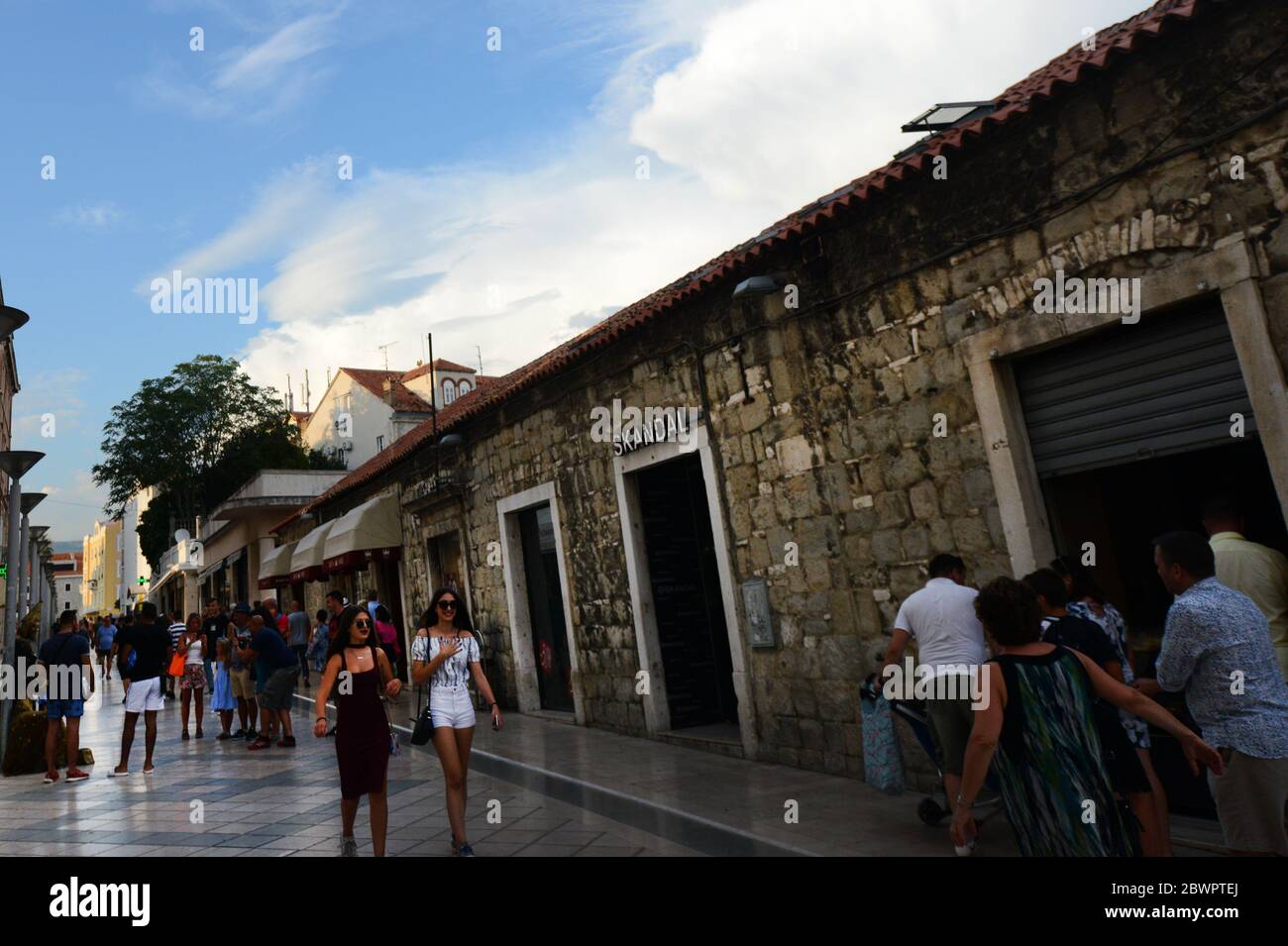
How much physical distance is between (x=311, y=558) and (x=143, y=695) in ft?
28.6

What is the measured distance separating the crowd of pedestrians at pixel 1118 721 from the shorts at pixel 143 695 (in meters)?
8.84

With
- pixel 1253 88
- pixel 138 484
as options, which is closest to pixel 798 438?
pixel 1253 88

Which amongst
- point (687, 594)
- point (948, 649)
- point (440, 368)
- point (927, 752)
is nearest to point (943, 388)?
point (948, 649)

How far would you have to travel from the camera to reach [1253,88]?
4.46m

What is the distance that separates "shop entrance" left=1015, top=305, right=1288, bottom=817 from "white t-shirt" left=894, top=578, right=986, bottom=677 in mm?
1046

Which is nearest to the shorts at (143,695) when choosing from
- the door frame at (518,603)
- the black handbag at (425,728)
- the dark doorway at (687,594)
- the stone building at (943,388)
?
the door frame at (518,603)

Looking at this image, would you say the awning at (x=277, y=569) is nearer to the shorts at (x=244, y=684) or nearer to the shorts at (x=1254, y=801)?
the shorts at (x=244, y=684)

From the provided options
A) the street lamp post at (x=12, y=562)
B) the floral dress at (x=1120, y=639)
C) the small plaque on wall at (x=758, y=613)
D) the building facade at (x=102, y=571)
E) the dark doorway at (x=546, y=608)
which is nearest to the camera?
the floral dress at (x=1120, y=639)

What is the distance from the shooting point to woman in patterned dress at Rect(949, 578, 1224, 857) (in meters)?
2.98

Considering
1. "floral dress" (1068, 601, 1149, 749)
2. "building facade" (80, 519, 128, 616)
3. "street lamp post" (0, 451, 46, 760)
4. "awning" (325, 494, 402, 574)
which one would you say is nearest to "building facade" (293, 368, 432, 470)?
"awning" (325, 494, 402, 574)

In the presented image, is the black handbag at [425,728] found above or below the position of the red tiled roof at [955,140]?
below

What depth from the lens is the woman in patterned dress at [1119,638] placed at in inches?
153

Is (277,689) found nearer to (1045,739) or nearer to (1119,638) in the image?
(1119,638)
